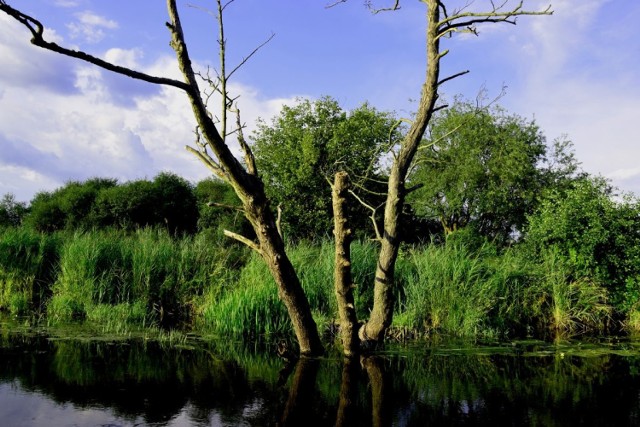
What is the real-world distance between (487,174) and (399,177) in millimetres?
21224

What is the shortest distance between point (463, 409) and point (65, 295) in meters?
8.99

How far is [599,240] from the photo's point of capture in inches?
511

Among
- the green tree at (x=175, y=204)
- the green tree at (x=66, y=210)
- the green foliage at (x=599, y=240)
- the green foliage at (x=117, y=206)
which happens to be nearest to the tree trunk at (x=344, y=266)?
the green foliage at (x=599, y=240)

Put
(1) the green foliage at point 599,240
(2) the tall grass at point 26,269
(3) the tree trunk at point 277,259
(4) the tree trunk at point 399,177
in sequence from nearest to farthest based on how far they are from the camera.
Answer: (3) the tree trunk at point 277,259 < (4) the tree trunk at point 399,177 < (2) the tall grass at point 26,269 < (1) the green foliage at point 599,240

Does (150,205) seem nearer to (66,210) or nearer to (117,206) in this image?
(117,206)

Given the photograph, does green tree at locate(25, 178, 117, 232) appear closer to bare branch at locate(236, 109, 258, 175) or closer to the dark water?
the dark water

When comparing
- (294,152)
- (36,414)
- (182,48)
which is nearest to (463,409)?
(36,414)

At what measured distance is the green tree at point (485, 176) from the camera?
2825 centimetres

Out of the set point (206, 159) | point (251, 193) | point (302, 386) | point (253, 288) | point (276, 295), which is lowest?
point (302, 386)

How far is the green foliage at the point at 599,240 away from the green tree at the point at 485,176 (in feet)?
46.1

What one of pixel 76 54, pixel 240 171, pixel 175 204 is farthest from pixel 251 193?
pixel 175 204

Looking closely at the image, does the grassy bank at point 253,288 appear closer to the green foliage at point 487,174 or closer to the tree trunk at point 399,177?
the tree trunk at point 399,177

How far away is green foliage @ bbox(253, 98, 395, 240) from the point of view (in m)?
24.5

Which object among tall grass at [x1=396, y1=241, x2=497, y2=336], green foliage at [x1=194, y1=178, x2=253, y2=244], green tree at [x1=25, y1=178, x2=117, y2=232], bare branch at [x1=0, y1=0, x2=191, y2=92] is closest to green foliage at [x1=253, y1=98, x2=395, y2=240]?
green foliage at [x1=194, y1=178, x2=253, y2=244]
